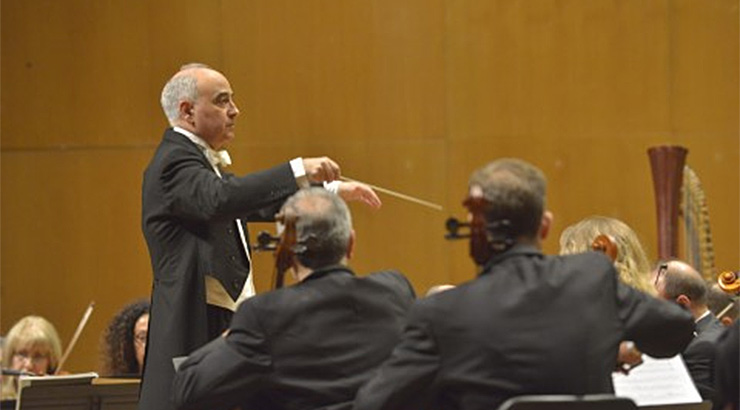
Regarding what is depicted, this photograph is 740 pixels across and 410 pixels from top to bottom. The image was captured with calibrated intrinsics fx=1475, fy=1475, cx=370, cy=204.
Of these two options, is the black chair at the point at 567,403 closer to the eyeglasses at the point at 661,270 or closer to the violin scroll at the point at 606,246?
the violin scroll at the point at 606,246

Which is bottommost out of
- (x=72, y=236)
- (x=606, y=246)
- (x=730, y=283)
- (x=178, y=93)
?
(x=72, y=236)

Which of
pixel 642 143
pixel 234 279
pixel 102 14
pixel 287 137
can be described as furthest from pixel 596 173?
pixel 234 279

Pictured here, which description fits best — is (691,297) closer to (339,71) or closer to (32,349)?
(32,349)

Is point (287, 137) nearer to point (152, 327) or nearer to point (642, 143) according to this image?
point (642, 143)

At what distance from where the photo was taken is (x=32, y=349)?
6168mm

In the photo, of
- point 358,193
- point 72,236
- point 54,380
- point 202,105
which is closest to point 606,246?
point 358,193

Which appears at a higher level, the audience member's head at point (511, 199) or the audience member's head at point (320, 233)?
the audience member's head at point (511, 199)

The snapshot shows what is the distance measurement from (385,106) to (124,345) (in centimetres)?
212

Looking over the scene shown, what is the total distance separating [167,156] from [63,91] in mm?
3671

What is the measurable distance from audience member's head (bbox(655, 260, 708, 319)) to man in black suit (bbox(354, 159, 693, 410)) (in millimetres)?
1779

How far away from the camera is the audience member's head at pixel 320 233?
10.7 feet

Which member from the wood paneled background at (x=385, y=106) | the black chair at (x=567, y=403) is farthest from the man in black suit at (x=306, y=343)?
the wood paneled background at (x=385, y=106)

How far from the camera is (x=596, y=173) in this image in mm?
7512

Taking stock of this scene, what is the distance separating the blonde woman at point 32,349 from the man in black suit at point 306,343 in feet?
10.0
